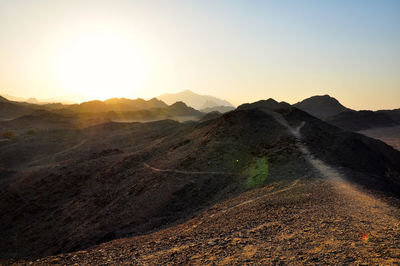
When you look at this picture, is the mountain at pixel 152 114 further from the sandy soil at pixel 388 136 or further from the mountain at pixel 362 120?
the sandy soil at pixel 388 136

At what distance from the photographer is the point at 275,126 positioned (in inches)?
1093

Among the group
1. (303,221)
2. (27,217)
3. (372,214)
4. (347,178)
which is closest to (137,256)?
(303,221)

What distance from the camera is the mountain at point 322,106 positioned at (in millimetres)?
107037

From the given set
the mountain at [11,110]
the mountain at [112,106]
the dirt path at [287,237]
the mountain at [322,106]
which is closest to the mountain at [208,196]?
the dirt path at [287,237]

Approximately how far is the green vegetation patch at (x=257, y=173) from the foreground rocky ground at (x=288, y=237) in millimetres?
4652

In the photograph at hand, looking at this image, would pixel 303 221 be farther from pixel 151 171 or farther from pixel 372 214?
pixel 151 171

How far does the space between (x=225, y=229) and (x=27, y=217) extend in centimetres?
1983

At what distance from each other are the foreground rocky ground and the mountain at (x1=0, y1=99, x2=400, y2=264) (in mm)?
60

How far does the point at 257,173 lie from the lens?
61.3 feet

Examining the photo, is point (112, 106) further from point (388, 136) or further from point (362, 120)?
point (388, 136)

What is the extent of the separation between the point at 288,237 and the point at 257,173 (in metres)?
11.2

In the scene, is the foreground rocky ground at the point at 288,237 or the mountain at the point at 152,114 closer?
the foreground rocky ground at the point at 288,237

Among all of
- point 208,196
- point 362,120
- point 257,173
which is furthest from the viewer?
point 362,120

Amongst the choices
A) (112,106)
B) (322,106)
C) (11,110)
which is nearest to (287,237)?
(11,110)
